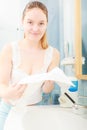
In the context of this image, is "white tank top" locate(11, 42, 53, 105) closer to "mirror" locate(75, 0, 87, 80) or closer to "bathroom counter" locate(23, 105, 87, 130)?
"bathroom counter" locate(23, 105, 87, 130)

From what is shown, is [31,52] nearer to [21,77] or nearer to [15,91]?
[21,77]

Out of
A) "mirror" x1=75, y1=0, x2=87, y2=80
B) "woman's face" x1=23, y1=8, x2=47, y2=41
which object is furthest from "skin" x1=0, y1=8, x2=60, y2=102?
"mirror" x1=75, y1=0, x2=87, y2=80

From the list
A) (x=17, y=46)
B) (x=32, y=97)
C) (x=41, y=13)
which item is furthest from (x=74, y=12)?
(x=32, y=97)

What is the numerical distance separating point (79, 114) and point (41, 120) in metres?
0.14

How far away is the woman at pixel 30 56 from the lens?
939 millimetres

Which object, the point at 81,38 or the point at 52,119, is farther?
the point at 81,38

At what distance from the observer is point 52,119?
90 centimetres

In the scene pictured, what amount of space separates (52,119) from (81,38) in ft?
1.33

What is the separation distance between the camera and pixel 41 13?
100 cm

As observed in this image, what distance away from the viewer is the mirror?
1.08 m

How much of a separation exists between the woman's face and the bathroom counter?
0.30 m

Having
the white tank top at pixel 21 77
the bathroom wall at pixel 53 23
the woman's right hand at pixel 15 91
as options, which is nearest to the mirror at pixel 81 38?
the bathroom wall at pixel 53 23

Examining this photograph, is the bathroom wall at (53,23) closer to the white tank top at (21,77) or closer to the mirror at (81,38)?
the mirror at (81,38)

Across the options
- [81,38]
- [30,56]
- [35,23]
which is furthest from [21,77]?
[81,38]
